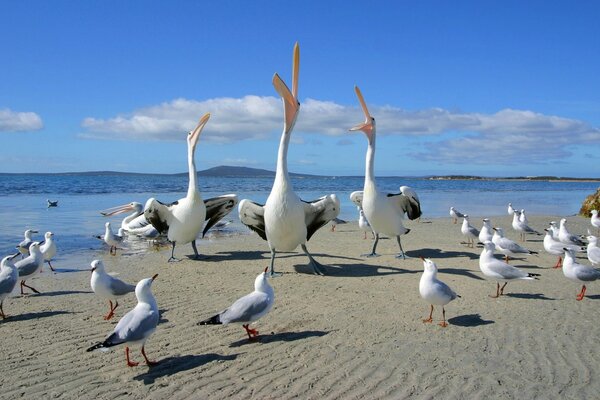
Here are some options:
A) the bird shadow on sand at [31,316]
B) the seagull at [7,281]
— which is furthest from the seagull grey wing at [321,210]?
the seagull at [7,281]

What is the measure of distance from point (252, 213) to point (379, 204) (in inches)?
114

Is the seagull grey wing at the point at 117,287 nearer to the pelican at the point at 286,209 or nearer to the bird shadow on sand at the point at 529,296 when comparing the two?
the pelican at the point at 286,209

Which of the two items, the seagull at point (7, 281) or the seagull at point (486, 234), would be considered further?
the seagull at point (486, 234)

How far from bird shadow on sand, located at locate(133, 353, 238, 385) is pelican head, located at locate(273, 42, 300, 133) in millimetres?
5335

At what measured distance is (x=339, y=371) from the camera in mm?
4809

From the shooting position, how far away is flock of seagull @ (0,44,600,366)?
5.54 m

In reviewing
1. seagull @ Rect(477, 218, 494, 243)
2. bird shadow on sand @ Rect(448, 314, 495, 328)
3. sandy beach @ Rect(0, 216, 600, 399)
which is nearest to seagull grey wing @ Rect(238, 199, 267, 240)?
sandy beach @ Rect(0, 216, 600, 399)

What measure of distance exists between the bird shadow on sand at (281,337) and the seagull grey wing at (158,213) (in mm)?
5855

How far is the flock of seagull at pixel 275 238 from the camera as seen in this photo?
18.2 ft

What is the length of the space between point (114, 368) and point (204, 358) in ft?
2.94

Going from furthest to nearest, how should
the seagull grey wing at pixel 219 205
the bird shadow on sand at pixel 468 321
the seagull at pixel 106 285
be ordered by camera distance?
the seagull grey wing at pixel 219 205, the seagull at pixel 106 285, the bird shadow on sand at pixel 468 321

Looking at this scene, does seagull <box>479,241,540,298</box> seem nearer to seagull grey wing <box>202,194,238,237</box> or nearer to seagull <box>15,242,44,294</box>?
seagull grey wing <box>202,194,238,237</box>

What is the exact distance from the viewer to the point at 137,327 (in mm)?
4840

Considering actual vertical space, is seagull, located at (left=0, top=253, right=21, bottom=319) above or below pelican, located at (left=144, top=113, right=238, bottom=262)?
below
